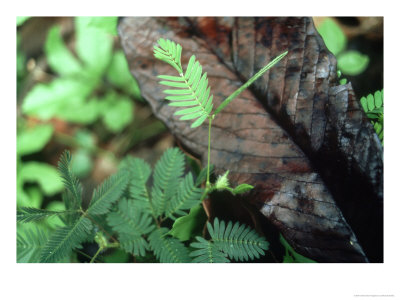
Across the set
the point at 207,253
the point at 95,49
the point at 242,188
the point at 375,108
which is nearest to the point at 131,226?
the point at 207,253

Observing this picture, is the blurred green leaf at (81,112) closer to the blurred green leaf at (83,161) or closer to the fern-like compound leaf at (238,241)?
the blurred green leaf at (83,161)

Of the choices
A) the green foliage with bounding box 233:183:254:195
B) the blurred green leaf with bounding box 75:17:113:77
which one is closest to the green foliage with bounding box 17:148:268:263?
the green foliage with bounding box 233:183:254:195

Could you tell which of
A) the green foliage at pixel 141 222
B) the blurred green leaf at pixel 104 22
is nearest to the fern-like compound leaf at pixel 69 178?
the green foliage at pixel 141 222

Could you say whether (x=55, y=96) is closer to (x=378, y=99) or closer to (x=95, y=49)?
(x=95, y=49)
